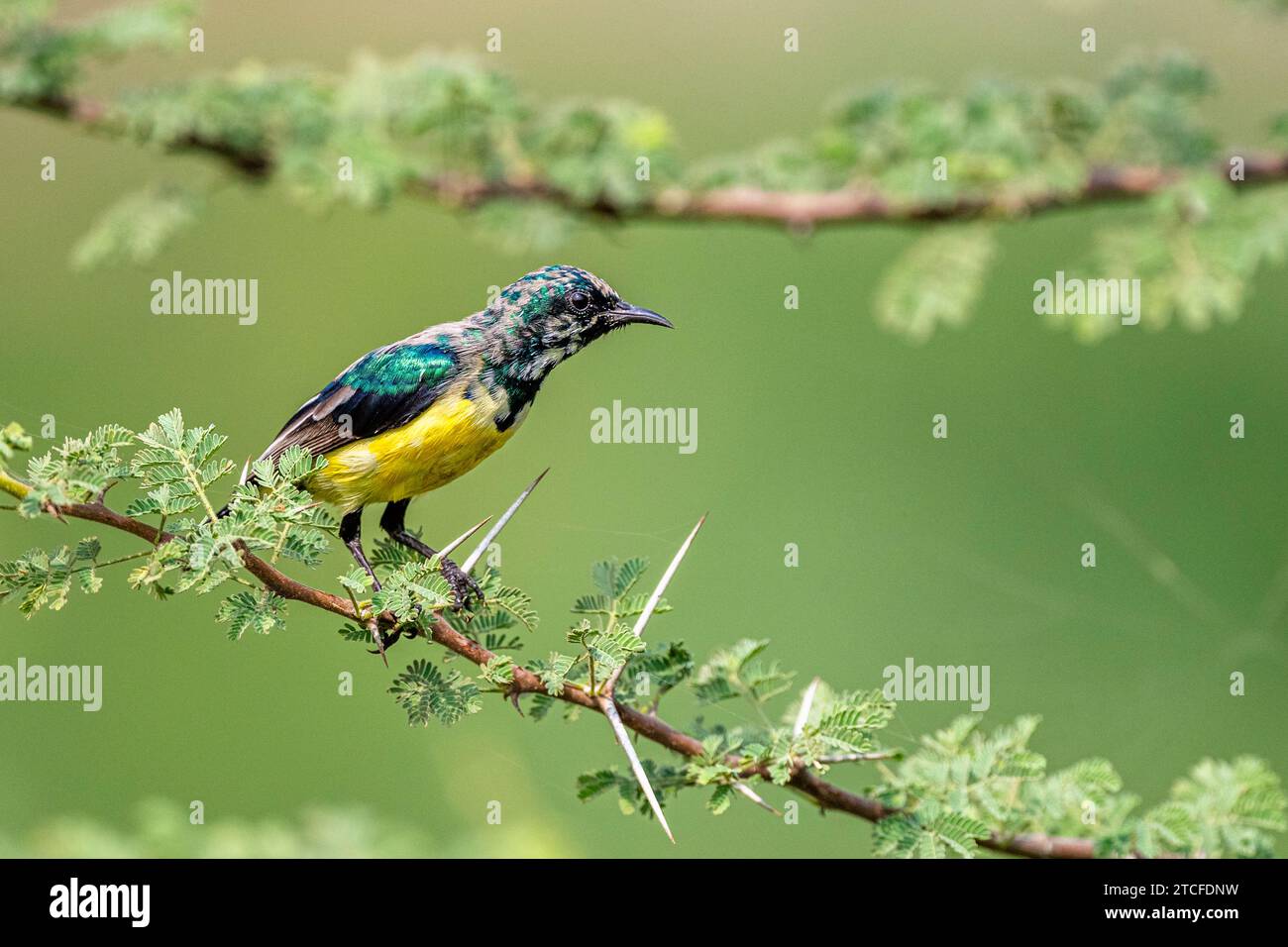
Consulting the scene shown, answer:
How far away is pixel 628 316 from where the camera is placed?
3062 millimetres

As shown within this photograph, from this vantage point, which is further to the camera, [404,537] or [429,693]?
[404,537]

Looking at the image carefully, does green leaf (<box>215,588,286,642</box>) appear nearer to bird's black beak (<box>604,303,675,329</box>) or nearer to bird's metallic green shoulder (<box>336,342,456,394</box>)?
bird's metallic green shoulder (<box>336,342,456,394</box>)

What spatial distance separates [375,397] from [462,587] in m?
0.47

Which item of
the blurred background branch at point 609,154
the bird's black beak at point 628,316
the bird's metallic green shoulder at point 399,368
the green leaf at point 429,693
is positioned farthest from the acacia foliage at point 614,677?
the blurred background branch at point 609,154

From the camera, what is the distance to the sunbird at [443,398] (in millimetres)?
3070

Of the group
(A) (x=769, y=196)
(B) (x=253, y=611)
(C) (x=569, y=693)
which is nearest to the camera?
(B) (x=253, y=611)

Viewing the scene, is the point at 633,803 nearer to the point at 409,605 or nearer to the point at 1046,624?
the point at 409,605

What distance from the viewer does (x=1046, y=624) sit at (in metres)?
8.08

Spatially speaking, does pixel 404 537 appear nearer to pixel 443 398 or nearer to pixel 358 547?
pixel 358 547

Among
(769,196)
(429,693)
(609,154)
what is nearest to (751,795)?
(429,693)

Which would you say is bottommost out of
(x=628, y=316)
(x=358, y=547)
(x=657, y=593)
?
(x=657, y=593)

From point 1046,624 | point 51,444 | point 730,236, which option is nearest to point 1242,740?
point 1046,624

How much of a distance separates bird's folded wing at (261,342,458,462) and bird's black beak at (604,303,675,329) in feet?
1.24

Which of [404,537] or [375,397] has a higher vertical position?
[375,397]
